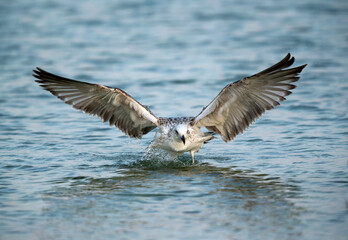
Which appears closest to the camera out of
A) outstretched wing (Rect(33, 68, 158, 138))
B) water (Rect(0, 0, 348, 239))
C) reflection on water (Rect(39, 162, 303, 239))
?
reflection on water (Rect(39, 162, 303, 239))

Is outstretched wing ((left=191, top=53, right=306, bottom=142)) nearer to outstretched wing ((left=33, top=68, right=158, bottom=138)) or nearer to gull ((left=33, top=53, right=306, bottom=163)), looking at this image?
gull ((left=33, top=53, right=306, bottom=163))

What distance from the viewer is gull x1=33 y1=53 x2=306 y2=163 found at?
820cm

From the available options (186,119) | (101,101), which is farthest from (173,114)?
(101,101)

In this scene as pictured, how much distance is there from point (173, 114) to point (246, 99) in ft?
10.1

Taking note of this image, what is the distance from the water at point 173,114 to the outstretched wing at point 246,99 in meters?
0.60

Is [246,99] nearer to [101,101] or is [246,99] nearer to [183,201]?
[183,201]

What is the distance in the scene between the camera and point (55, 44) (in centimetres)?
1708

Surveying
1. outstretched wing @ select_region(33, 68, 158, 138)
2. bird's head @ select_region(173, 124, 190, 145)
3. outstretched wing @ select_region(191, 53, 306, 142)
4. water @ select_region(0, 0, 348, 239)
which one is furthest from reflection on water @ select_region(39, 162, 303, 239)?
outstretched wing @ select_region(33, 68, 158, 138)

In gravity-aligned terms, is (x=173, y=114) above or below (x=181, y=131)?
above

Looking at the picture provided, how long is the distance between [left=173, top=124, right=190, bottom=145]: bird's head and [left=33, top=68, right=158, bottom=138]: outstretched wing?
49cm

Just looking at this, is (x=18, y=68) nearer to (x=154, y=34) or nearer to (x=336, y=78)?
(x=154, y=34)

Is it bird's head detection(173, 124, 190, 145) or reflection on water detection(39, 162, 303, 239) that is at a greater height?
bird's head detection(173, 124, 190, 145)

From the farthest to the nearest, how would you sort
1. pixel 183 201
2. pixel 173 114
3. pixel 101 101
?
1. pixel 173 114
2. pixel 101 101
3. pixel 183 201

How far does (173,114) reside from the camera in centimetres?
1128
